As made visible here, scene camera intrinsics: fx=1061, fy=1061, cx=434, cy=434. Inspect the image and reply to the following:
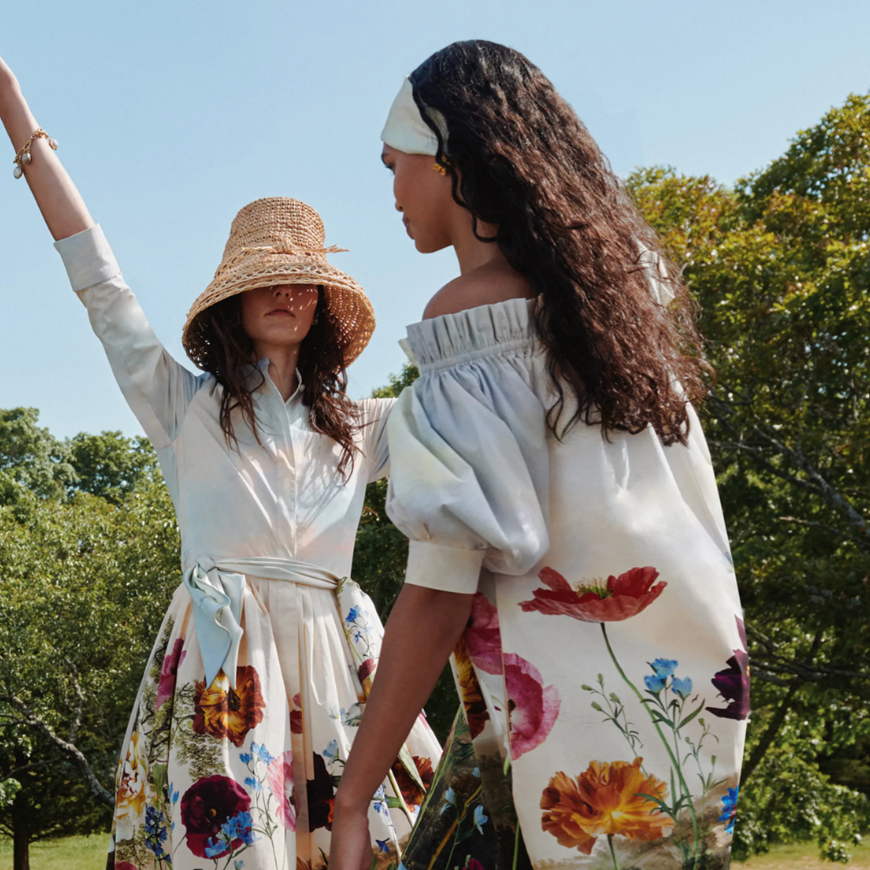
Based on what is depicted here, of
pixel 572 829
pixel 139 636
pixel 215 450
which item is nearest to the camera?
pixel 572 829

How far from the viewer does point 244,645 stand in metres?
2.21

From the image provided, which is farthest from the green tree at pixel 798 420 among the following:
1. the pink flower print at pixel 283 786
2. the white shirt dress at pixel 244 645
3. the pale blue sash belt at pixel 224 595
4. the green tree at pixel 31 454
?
the green tree at pixel 31 454

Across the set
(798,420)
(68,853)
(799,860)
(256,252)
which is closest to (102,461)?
(68,853)

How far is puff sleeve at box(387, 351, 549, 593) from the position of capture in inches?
42.6

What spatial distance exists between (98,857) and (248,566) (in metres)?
13.6

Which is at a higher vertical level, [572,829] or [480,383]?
[480,383]

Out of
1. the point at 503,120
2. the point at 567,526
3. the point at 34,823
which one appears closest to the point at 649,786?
the point at 567,526

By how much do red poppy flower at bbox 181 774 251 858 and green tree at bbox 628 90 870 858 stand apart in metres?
6.30

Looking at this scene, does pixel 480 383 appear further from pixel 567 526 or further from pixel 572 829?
pixel 572 829

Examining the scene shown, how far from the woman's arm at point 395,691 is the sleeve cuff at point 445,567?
0.01 meters

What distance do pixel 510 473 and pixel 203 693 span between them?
50.1 inches

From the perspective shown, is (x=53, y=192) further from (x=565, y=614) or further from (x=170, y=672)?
(x=565, y=614)

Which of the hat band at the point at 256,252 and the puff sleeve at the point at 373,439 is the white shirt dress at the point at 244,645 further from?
the hat band at the point at 256,252

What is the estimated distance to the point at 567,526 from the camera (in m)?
1.15
